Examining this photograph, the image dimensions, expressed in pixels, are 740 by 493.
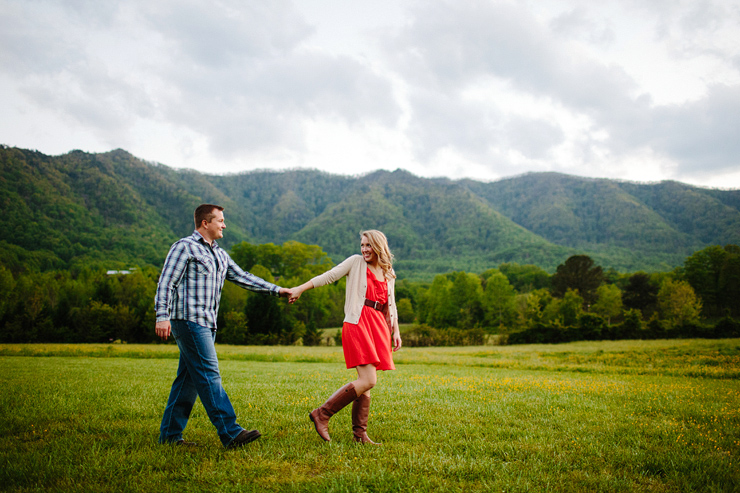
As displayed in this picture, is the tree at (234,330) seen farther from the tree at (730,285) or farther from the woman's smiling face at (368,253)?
the tree at (730,285)

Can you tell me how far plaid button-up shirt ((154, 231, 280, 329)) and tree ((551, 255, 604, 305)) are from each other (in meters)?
82.4

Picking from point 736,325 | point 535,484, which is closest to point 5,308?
point 535,484

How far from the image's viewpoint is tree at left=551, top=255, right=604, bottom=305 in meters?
77.8

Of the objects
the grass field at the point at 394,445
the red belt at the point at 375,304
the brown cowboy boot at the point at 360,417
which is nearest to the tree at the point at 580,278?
the grass field at the point at 394,445

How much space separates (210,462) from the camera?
434cm

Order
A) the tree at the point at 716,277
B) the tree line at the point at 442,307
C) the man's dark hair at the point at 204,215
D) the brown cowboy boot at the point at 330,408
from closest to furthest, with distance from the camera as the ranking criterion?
the brown cowboy boot at the point at 330,408, the man's dark hair at the point at 204,215, the tree line at the point at 442,307, the tree at the point at 716,277

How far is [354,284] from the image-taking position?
5555mm

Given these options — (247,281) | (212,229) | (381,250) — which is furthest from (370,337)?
(212,229)

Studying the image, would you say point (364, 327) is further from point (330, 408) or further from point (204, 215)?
point (204, 215)

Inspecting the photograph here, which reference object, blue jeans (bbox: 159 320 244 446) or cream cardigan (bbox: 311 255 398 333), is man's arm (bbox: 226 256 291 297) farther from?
blue jeans (bbox: 159 320 244 446)

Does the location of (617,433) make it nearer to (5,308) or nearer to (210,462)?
(210,462)

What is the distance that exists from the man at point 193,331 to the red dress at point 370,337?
61.9 inches

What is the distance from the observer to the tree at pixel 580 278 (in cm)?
7775

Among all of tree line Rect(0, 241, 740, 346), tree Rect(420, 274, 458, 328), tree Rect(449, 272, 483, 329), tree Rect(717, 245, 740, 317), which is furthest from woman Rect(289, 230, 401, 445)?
tree Rect(717, 245, 740, 317)
